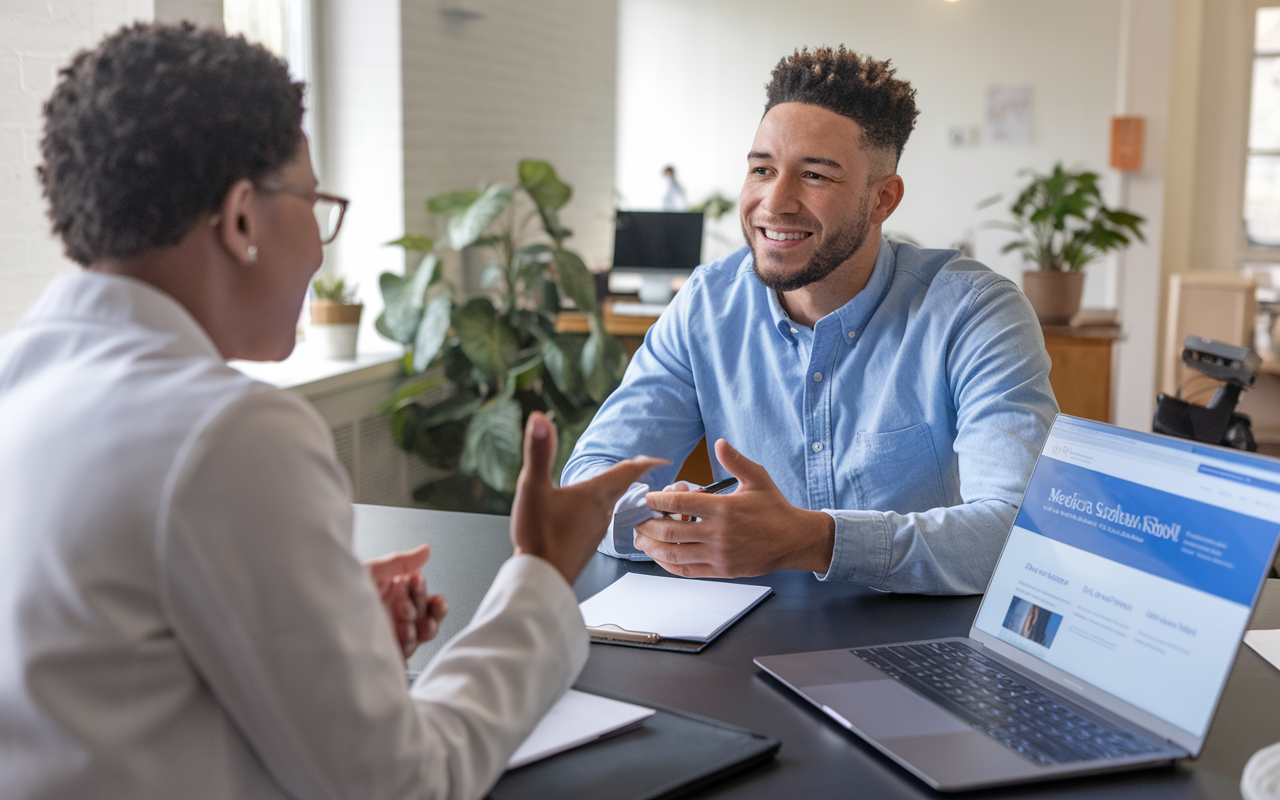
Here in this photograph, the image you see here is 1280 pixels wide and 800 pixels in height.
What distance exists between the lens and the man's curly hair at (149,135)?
0.68 m

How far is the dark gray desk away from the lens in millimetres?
853

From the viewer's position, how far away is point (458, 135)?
4.36 metres

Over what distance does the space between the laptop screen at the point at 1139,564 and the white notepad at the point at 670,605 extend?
27 centimetres

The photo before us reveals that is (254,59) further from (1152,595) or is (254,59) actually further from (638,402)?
(638,402)

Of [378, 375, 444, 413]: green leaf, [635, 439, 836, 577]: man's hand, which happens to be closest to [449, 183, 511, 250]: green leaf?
[378, 375, 444, 413]: green leaf

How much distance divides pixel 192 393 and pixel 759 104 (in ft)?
25.4

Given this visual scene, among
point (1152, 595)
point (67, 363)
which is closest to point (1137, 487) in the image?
point (1152, 595)

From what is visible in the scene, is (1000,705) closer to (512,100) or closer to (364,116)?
(364,116)

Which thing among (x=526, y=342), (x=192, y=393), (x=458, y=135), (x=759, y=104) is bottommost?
(x=526, y=342)

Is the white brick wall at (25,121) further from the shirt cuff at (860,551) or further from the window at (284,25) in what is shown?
the shirt cuff at (860,551)

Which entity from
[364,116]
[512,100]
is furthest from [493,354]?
[512,100]

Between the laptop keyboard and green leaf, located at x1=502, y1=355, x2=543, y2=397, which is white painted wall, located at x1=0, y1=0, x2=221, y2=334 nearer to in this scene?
green leaf, located at x1=502, y1=355, x2=543, y2=397

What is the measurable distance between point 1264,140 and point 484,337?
5.82m

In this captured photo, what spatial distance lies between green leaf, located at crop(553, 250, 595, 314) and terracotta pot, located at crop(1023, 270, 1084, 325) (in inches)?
58.0
